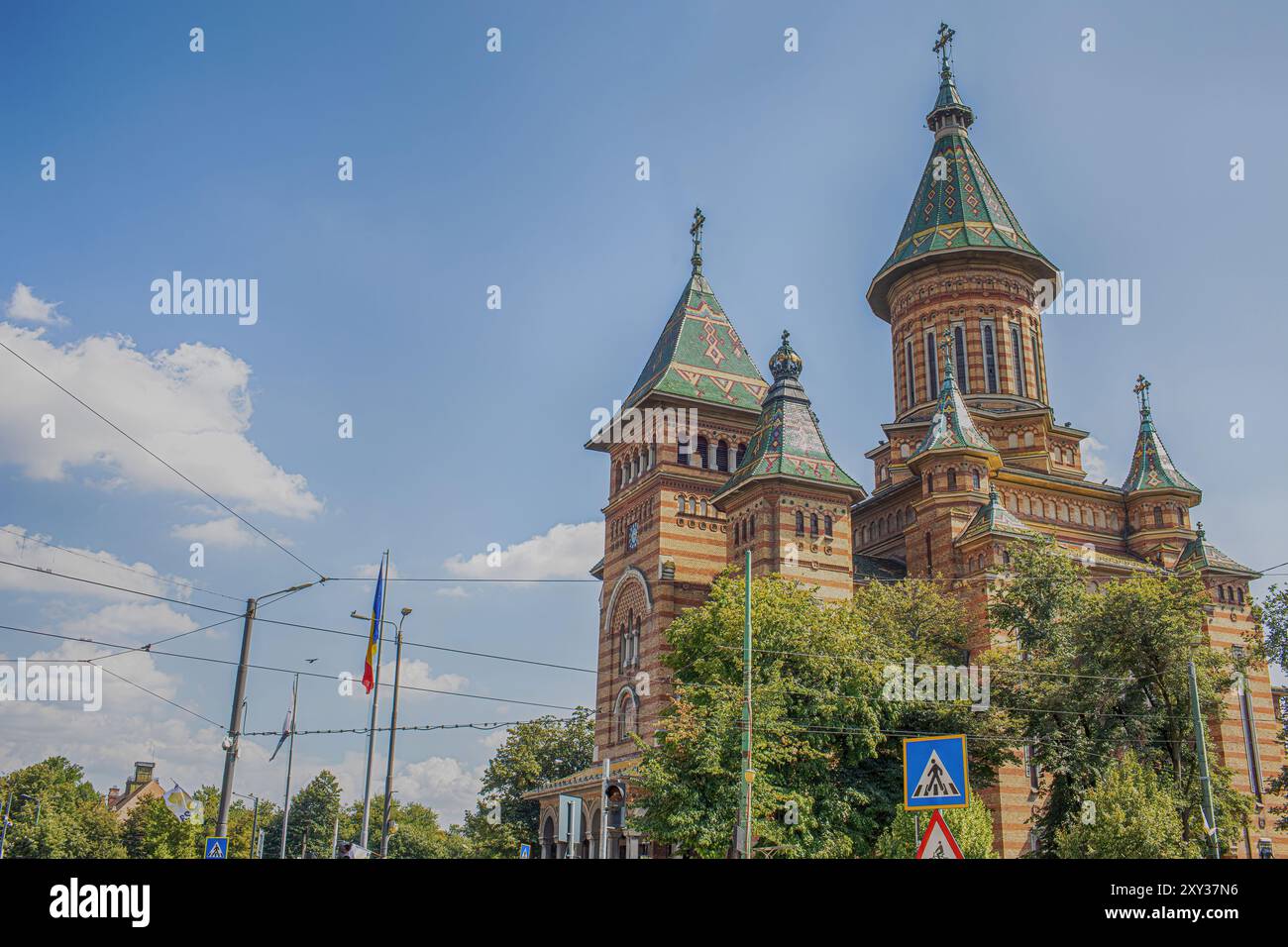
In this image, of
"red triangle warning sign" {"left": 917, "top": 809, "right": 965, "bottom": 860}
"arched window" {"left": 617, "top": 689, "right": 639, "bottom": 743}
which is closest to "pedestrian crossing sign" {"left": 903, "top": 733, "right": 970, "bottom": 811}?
"red triangle warning sign" {"left": 917, "top": 809, "right": 965, "bottom": 860}

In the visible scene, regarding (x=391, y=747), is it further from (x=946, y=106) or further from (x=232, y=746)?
(x=946, y=106)

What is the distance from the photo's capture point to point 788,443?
44.7m

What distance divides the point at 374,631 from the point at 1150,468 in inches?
1517

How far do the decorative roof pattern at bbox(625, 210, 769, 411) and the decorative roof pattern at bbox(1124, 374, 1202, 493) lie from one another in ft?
57.9

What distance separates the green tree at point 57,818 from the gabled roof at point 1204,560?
184ft

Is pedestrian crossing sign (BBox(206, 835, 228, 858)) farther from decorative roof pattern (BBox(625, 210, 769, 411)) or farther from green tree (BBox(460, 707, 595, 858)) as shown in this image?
green tree (BBox(460, 707, 595, 858))

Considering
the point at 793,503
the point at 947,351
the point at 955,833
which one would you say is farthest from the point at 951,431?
the point at 955,833

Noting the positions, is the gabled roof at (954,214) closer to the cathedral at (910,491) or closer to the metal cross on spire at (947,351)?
the cathedral at (910,491)

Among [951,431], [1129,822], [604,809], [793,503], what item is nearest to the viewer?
[604,809]

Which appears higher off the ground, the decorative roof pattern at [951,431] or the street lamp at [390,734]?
the decorative roof pattern at [951,431]

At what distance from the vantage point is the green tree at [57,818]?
7300cm

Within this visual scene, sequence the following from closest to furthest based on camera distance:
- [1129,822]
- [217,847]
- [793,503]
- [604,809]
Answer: [217,847], [604,809], [1129,822], [793,503]

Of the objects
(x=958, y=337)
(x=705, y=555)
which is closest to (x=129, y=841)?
(x=705, y=555)

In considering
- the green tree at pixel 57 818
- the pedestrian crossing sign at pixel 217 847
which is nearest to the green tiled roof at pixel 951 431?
the pedestrian crossing sign at pixel 217 847
